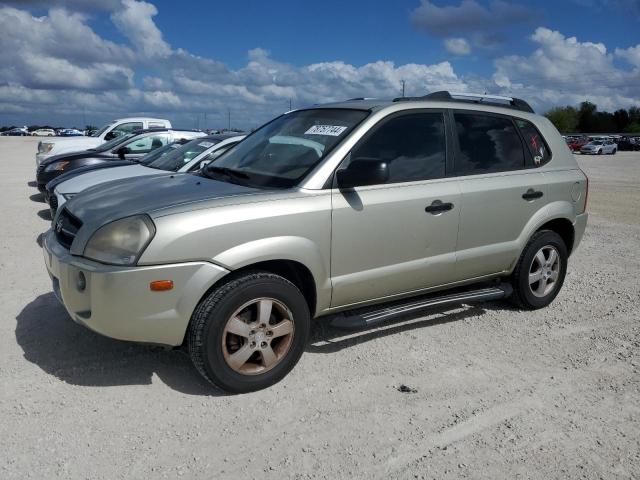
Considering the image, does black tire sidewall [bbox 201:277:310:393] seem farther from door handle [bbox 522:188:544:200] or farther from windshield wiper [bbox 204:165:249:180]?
door handle [bbox 522:188:544:200]

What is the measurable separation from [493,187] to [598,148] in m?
50.4

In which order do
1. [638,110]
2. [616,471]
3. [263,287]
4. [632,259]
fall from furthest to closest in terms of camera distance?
[638,110]
[632,259]
[263,287]
[616,471]

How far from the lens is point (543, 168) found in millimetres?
5074

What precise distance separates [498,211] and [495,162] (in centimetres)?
43

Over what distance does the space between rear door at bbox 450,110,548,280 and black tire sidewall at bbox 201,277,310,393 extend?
1.50 meters

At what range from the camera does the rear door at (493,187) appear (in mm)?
4480

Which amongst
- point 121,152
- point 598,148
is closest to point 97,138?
point 121,152

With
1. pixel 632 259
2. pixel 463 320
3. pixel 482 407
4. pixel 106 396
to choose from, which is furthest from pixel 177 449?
pixel 632 259

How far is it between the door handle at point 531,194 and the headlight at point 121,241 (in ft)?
10.2

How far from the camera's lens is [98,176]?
8.56 metres

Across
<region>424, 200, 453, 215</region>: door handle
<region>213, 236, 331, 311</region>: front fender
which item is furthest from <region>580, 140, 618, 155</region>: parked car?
<region>213, 236, 331, 311</region>: front fender

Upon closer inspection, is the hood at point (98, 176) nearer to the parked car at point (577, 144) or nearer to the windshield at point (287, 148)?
the windshield at point (287, 148)

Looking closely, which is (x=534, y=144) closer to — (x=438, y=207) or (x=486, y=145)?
(x=486, y=145)

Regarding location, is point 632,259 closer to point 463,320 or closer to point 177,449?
point 463,320
